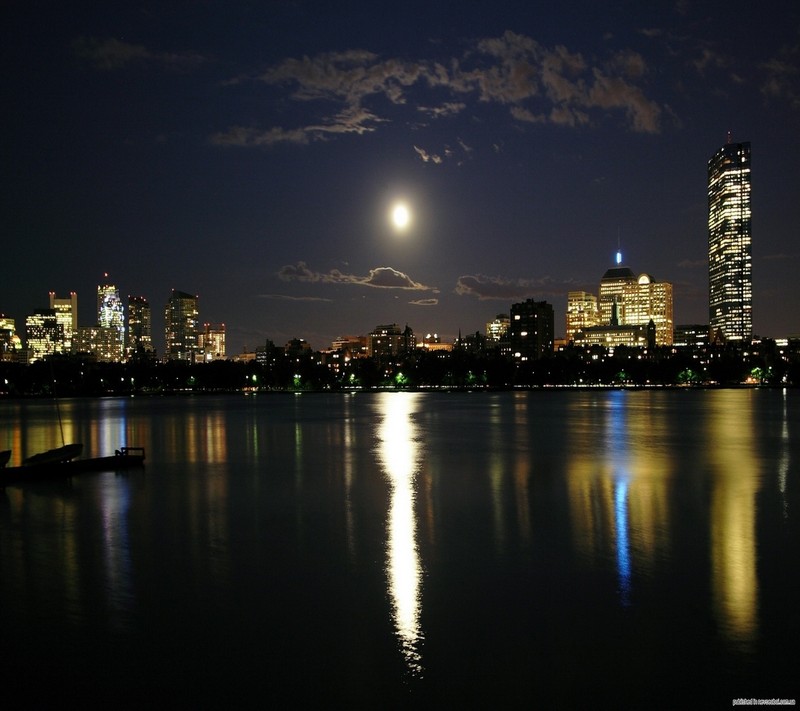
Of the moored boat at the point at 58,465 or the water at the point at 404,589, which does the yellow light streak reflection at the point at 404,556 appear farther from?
the moored boat at the point at 58,465

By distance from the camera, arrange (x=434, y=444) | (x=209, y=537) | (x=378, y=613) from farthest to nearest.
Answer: (x=434, y=444) → (x=209, y=537) → (x=378, y=613)

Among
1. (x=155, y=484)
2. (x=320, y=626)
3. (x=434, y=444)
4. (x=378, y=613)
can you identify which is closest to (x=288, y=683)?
(x=320, y=626)

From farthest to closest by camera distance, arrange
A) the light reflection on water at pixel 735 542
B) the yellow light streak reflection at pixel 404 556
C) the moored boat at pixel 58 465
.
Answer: the moored boat at pixel 58 465 → the light reflection on water at pixel 735 542 → the yellow light streak reflection at pixel 404 556

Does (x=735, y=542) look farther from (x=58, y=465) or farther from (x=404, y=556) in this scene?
(x=58, y=465)

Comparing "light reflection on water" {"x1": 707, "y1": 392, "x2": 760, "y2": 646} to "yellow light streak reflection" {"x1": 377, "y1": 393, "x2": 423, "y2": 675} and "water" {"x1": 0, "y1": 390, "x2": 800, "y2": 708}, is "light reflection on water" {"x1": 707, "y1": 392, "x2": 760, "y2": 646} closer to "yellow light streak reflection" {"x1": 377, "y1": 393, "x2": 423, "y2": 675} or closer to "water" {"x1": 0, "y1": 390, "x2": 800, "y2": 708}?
"water" {"x1": 0, "y1": 390, "x2": 800, "y2": 708}

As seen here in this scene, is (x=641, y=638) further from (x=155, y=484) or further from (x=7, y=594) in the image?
(x=155, y=484)

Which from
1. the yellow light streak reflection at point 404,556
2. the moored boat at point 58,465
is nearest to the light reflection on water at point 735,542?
the yellow light streak reflection at point 404,556

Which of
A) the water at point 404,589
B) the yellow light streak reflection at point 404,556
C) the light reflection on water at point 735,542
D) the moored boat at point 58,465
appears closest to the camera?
the water at point 404,589

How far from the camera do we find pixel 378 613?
36.8ft

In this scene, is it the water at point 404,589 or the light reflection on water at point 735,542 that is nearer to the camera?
the water at point 404,589

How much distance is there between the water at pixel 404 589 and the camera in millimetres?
8867

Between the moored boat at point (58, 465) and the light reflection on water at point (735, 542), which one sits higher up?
the moored boat at point (58, 465)

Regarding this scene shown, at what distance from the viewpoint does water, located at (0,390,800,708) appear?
887 centimetres

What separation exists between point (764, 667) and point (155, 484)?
20770mm
